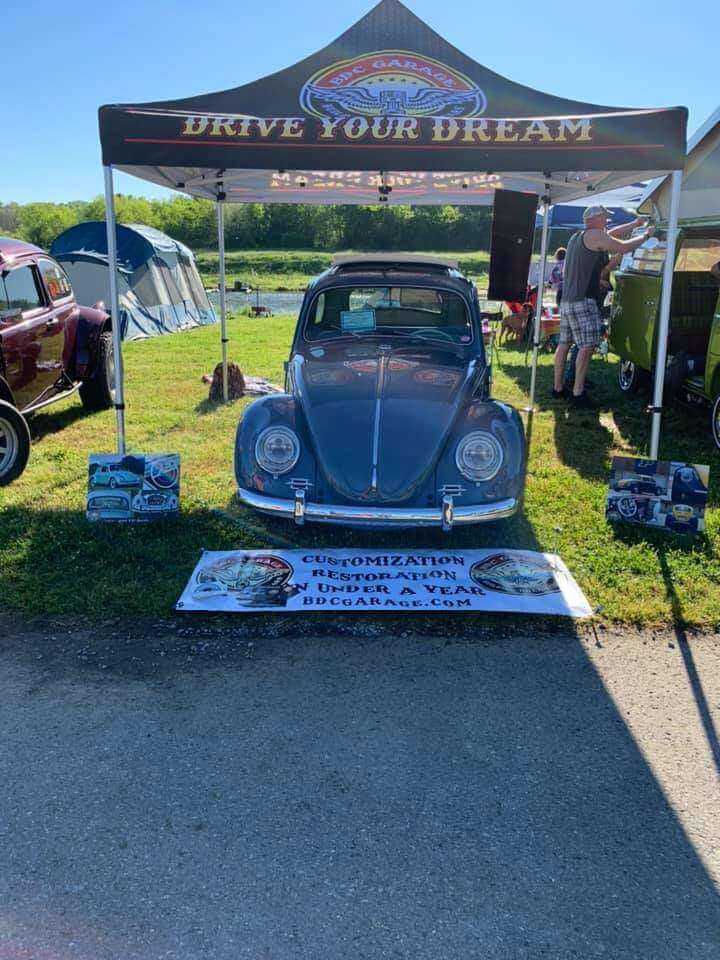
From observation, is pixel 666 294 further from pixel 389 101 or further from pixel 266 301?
pixel 266 301

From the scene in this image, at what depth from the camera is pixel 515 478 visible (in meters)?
4.52

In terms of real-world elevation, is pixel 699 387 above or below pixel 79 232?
below

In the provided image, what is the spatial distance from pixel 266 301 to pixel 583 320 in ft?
65.8

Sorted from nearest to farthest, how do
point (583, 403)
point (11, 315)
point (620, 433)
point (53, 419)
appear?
point (11, 315) → point (620, 433) → point (53, 419) → point (583, 403)

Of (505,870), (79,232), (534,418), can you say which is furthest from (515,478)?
(79,232)

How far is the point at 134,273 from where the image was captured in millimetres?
15438

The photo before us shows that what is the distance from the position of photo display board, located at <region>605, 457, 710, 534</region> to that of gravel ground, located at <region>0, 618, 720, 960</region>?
120 centimetres

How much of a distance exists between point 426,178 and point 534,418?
8.89ft

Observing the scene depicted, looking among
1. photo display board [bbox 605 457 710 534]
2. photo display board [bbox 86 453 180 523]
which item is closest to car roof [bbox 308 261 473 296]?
photo display board [bbox 605 457 710 534]

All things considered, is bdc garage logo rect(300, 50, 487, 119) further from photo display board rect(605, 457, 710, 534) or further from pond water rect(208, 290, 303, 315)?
pond water rect(208, 290, 303, 315)

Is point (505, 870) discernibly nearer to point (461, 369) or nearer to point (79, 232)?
point (461, 369)

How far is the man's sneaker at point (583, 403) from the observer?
332 inches

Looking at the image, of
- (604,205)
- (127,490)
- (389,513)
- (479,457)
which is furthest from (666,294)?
(604,205)

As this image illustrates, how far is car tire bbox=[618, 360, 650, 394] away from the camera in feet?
29.6
